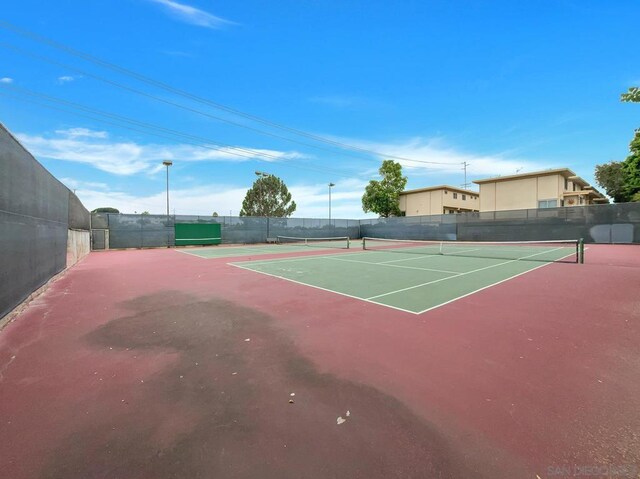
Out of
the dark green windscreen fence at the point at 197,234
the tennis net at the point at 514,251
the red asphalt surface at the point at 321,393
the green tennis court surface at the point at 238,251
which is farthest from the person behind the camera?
the dark green windscreen fence at the point at 197,234

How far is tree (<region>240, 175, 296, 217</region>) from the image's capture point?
56062 mm

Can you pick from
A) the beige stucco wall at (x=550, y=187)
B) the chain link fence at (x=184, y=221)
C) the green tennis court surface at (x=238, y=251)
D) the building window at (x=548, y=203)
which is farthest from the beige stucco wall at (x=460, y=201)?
the green tennis court surface at (x=238, y=251)

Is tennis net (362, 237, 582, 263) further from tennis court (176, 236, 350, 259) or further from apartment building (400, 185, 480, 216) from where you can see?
apartment building (400, 185, 480, 216)

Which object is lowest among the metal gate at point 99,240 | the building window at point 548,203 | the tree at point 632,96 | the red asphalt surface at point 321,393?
the red asphalt surface at point 321,393

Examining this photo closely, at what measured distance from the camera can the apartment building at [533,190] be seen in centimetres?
2972

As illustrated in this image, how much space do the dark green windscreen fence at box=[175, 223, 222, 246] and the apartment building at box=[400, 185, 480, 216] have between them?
27.8 meters

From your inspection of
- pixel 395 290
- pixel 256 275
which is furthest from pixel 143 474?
pixel 256 275

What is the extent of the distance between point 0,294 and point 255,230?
80.6ft

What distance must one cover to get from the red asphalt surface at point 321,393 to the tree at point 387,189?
3481cm

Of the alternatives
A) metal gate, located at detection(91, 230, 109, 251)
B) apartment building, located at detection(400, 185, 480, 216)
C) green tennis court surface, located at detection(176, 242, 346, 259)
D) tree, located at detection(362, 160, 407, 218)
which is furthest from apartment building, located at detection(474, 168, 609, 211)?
metal gate, located at detection(91, 230, 109, 251)

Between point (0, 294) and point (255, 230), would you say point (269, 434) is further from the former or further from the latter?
point (255, 230)

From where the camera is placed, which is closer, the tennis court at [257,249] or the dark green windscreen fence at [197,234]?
the tennis court at [257,249]

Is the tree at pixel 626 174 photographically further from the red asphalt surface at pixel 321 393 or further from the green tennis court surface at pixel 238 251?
the green tennis court surface at pixel 238 251

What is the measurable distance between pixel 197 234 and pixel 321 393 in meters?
25.3
